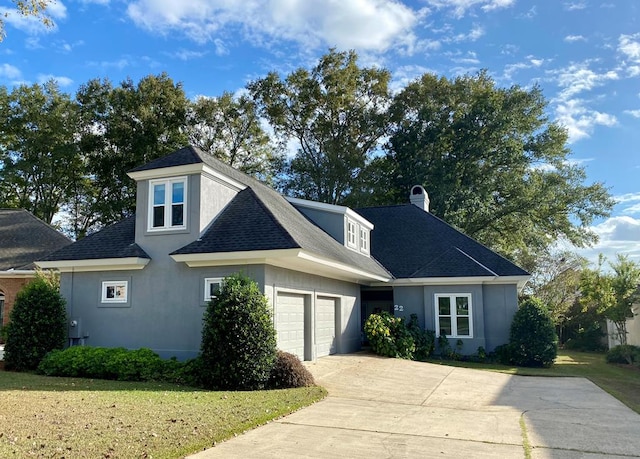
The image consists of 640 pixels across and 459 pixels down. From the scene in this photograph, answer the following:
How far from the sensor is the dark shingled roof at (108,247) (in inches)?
542

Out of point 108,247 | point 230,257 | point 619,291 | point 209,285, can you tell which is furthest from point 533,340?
point 108,247

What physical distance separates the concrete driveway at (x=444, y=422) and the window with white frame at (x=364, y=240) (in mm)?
8338

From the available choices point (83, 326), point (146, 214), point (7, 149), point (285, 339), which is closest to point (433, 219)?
point (285, 339)

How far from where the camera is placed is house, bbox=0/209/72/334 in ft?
67.6

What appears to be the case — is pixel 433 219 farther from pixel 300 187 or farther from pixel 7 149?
pixel 7 149

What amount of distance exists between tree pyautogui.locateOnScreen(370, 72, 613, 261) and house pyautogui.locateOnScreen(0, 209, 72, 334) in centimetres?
1850

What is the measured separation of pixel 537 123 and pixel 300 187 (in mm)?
16199

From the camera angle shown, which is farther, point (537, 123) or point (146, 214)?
point (537, 123)

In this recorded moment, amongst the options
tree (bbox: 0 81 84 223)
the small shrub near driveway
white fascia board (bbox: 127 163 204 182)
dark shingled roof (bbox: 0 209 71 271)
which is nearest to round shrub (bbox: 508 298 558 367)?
the small shrub near driveway

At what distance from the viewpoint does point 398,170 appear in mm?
33500

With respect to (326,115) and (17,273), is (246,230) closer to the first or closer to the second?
(17,273)

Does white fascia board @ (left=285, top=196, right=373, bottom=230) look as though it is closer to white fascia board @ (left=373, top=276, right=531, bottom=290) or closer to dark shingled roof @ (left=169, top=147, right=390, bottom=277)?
white fascia board @ (left=373, top=276, right=531, bottom=290)

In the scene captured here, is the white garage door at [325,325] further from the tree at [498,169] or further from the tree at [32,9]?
the tree at [498,169]

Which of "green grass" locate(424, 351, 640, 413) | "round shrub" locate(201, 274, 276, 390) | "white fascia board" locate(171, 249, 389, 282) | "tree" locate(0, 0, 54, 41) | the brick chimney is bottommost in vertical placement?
"green grass" locate(424, 351, 640, 413)
